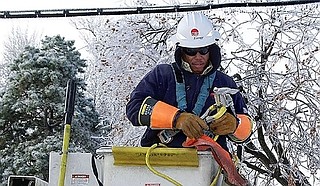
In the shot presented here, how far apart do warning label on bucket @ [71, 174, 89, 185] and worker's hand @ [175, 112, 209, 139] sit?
0.49 m

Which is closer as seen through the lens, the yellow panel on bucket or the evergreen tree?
the yellow panel on bucket

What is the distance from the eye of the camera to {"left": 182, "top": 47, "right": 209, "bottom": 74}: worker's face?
126 inches

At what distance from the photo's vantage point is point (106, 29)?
10523 millimetres

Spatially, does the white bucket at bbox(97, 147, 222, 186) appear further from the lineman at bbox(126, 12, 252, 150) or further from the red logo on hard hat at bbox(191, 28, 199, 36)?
the red logo on hard hat at bbox(191, 28, 199, 36)

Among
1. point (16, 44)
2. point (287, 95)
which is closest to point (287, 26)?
point (287, 95)

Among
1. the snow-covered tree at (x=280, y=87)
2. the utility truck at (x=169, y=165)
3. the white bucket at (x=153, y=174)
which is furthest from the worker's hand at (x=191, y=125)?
the snow-covered tree at (x=280, y=87)

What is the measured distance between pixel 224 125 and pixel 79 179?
2.16ft

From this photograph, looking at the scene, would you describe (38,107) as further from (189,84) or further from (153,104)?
(153,104)

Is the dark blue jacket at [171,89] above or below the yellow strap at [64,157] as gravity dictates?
above

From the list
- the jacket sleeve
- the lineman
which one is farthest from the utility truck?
the lineman

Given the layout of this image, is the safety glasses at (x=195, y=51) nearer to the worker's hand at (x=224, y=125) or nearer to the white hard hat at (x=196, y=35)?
the white hard hat at (x=196, y=35)

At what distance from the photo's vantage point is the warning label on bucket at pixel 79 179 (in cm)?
295

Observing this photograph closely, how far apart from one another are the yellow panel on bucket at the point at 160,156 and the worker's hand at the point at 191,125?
0.18 metres

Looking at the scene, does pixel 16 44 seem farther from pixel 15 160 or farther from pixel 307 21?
pixel 307 21
